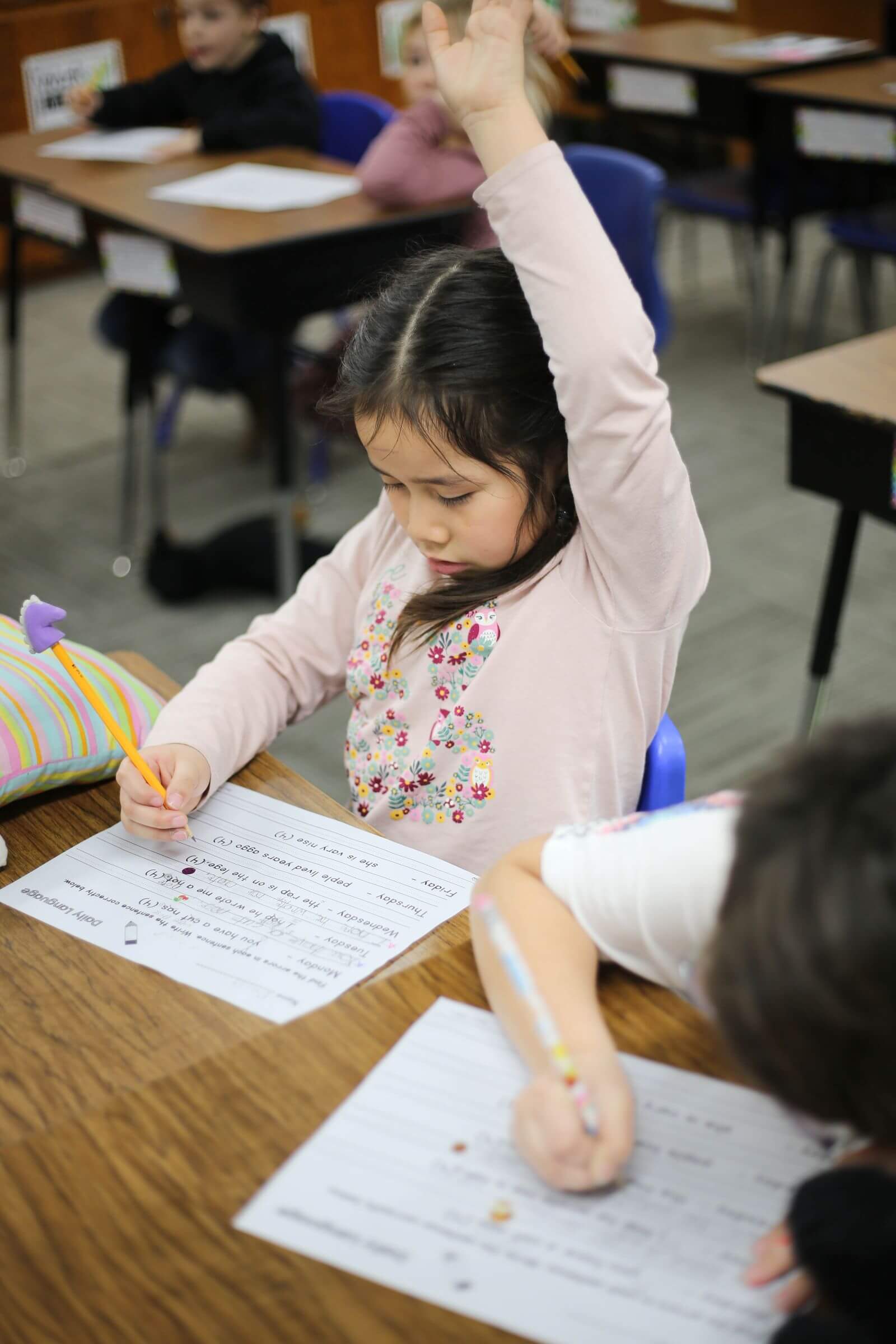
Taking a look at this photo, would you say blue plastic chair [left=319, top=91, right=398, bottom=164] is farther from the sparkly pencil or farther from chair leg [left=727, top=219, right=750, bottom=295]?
the sparkly pencil

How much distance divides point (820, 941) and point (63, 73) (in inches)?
189

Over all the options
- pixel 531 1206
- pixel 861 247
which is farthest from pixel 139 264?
pixel 531 1206

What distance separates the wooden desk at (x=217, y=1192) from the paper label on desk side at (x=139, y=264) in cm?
194

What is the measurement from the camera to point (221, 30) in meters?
3.12

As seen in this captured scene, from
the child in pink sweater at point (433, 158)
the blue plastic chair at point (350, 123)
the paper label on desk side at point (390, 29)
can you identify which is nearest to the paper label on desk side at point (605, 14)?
the paper label on desk side at point (390, 29)

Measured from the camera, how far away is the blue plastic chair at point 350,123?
3.10 m

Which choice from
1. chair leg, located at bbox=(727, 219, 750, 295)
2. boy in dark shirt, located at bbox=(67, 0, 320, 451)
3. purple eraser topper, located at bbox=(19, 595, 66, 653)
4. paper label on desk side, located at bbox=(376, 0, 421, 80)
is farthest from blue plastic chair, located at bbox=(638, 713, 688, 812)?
paper label on desk side, located at bbox=(376, 0, 421, 80)

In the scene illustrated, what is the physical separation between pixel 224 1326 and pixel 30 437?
3.44m

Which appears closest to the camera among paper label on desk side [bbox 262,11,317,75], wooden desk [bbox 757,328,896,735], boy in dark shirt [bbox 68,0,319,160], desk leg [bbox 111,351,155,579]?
wooden desk [bbox 757,328,896,735]

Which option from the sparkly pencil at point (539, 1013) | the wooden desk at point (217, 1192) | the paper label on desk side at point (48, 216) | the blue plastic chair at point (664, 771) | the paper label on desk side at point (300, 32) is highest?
the paper label on desk side at point (300, 32)

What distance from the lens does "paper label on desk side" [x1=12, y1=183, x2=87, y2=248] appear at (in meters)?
→ 2.68

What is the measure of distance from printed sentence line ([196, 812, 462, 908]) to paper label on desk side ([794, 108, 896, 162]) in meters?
2.94

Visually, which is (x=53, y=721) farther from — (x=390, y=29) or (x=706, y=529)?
(x=390, y=29)

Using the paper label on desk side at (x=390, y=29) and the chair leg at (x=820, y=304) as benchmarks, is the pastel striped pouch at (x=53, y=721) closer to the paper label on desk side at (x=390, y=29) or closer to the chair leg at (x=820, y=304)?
the chair leg at (x=820, y=304)
